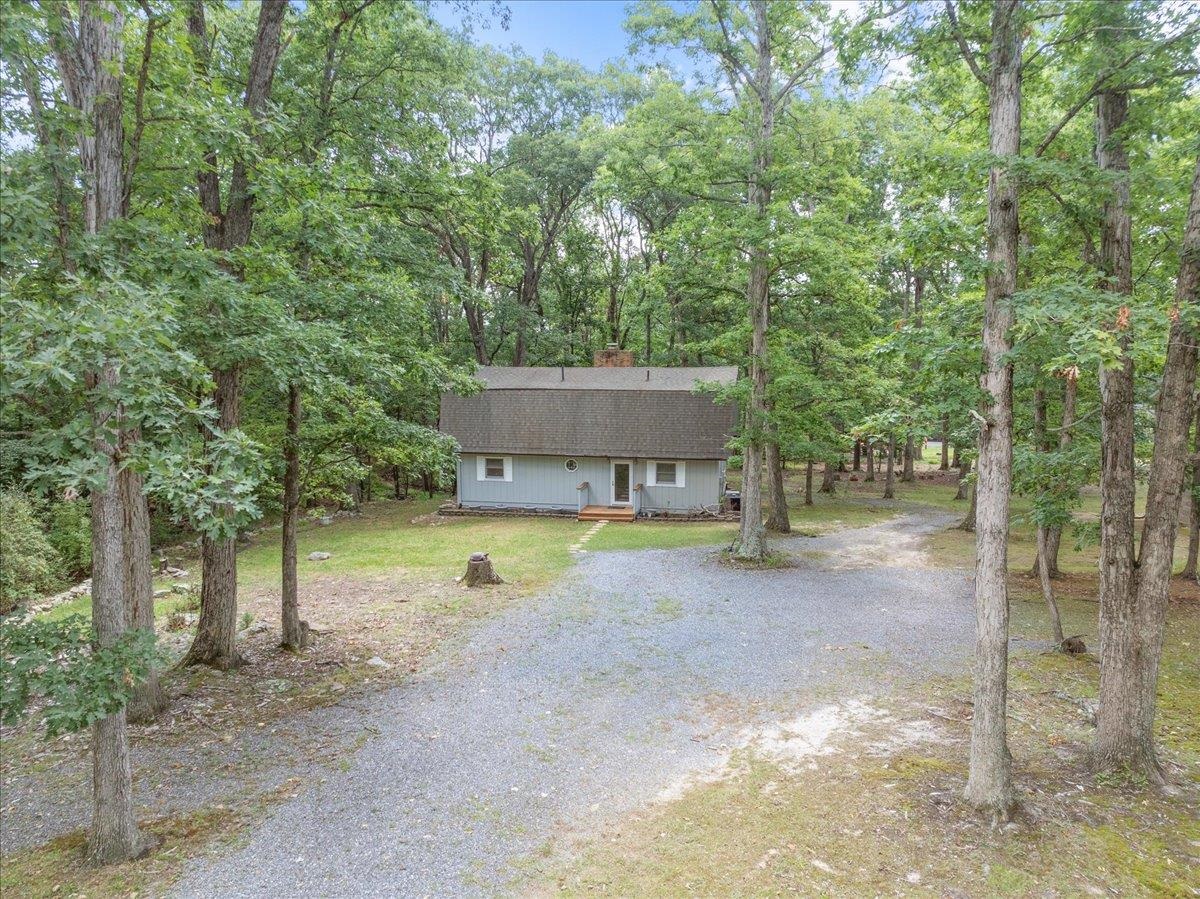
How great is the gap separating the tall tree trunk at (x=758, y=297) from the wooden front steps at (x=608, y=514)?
6.10 m

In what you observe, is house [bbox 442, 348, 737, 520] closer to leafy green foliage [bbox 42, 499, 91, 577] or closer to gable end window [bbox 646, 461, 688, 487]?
gable end window [bbox 646, 461, 688, 487]

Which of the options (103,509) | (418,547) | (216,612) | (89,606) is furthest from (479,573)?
(103,509)

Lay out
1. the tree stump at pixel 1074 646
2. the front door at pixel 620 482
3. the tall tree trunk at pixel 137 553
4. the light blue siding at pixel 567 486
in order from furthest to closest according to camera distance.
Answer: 1. the front door at pixel 620 482
2. the light blue siding at pixel 567 486
3. the tree stump at pixel 1074 646
4. the tall tree trunk at pixel 137 553

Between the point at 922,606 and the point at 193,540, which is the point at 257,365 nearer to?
the point at 922,606

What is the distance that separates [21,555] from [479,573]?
915 cm

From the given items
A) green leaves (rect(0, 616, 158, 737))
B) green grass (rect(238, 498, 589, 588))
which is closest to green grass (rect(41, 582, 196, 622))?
green grass (rect(238, 498, 589, 588))

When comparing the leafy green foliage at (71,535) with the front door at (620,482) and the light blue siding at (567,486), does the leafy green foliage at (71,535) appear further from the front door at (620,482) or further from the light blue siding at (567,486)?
the front door at (620,482)

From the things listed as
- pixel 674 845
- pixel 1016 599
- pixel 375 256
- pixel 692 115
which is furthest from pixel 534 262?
pixel 674 845

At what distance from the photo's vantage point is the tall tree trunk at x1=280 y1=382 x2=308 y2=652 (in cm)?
940

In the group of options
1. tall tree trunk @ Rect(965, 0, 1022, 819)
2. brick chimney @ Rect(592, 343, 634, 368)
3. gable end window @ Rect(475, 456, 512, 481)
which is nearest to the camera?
tall tree trunk @ Rect(965, 0, 1022, 819)

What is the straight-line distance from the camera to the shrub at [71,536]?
1458 centimetres

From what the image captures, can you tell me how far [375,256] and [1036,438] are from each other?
12.4m

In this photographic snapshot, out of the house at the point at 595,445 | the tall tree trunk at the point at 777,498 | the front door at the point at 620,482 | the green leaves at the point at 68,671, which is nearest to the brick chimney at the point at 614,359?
the house at the point at 595,445

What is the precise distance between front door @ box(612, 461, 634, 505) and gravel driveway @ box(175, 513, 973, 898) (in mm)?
7931
